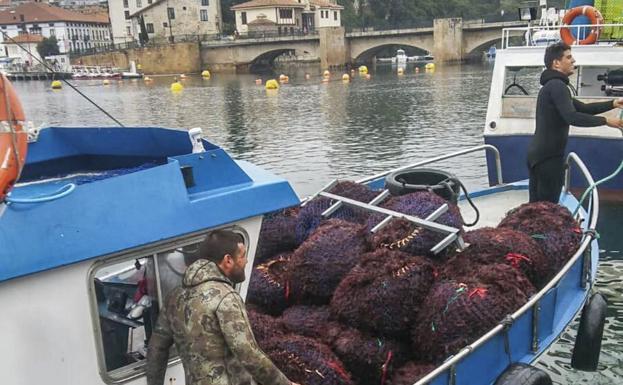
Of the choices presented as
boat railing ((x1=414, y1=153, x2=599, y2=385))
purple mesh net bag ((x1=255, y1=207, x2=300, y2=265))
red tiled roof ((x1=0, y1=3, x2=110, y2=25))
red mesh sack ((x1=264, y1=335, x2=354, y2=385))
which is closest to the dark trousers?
boat railing ((x1=414, y1=153, x2=599, y2=385))

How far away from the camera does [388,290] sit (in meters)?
4.62

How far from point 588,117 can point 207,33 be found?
85.5 m

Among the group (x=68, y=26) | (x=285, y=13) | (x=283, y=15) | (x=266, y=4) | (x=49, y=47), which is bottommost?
(x=49, y=47)

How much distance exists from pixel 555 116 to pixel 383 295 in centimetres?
323

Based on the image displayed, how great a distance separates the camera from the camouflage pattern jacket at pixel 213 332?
295 cm

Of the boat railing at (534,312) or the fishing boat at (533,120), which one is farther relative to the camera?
the fishing boat at (533,120)

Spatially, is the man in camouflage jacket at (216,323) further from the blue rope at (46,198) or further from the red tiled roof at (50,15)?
the red tiled roof at (50,15)

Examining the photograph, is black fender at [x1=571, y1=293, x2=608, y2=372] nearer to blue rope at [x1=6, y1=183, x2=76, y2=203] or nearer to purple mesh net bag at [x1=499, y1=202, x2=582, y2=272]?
purple mesh net bag at [x1=499, y1=202, x2=582, y2=272]

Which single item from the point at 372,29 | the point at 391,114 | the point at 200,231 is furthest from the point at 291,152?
the point at 372,29

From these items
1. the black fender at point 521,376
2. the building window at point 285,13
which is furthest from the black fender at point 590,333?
the building window at point 285,13

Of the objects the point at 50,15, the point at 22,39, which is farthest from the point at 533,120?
the point at 50,15

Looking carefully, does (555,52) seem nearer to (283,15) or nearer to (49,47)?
(283,15)

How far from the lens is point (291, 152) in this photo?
69.9 ft

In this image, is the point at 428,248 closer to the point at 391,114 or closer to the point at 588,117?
the point at 588,117
